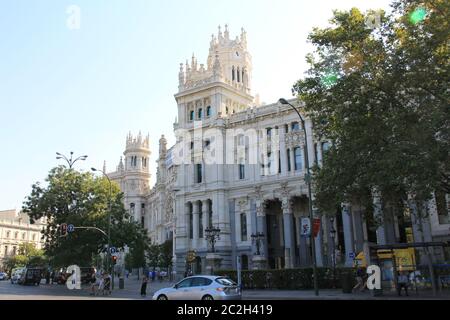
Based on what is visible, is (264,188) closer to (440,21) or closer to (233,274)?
(233,274)

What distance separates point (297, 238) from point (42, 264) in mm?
58775

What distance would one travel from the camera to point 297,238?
53.7 metres

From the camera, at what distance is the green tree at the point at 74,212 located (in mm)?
47188

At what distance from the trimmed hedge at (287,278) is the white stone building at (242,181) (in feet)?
40.2

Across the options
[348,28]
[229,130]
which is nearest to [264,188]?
[229,130]

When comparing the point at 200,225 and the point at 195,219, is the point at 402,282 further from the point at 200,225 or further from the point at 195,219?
the point at 195,219

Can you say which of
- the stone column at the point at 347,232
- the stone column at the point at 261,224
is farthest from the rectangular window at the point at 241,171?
the stone column at the point at 347,232

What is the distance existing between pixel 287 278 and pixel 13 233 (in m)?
118

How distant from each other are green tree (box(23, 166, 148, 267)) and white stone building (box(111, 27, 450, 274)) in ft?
38.2

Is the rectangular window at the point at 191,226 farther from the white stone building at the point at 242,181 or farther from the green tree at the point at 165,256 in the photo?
the green tree at the point at 165,256

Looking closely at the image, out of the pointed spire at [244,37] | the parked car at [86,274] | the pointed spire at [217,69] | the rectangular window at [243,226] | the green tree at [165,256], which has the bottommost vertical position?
the parked car at [86,274]
